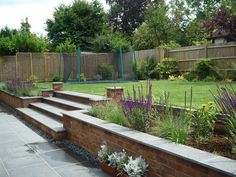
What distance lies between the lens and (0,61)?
762 inches

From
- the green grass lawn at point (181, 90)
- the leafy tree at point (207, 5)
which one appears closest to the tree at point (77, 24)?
the leafy tree at point (207, 5)

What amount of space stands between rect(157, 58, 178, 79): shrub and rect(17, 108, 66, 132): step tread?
8385 mm

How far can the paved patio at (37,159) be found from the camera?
14.7ft

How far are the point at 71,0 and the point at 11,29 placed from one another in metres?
6.30

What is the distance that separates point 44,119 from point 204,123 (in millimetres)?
4907

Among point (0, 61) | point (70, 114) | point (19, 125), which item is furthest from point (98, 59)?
point (70, 114)

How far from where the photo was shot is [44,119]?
7.92 metres

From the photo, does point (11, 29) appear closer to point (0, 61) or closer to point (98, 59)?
point (0, 61)

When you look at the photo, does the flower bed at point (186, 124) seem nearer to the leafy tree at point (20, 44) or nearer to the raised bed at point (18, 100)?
the raised bed at point (18, 100)

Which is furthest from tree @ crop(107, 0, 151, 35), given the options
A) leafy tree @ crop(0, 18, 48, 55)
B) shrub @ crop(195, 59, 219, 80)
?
shrub @ crop(195, 59, 219, 80)

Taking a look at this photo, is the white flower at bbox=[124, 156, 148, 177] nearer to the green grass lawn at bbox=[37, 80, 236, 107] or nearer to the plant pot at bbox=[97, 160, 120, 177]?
the plant pot at bbox=[97, 160, 120, 177]

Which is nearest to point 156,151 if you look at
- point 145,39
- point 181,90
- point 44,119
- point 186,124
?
point 186,124

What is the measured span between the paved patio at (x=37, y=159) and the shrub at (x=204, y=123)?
1.34 metres

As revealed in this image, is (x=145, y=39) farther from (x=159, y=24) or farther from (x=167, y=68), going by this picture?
(x=167, y=68)
